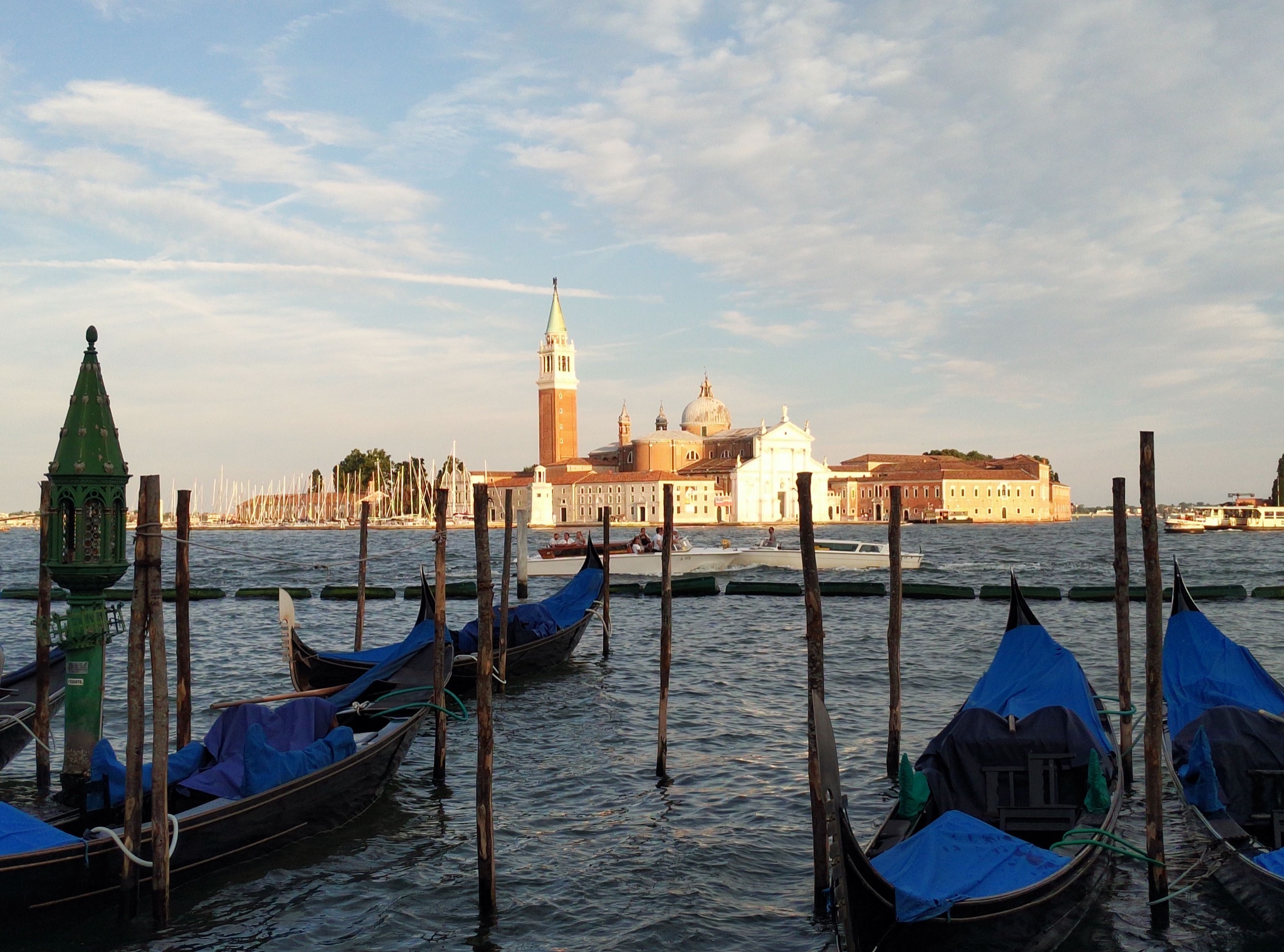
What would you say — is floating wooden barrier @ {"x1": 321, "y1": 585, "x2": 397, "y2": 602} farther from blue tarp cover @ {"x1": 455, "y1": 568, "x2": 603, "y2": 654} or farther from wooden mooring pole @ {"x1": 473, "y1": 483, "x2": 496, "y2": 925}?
wooden mooring pole @ {"x1": 473, "y1": 483, "x2": 496, "y2": 925}

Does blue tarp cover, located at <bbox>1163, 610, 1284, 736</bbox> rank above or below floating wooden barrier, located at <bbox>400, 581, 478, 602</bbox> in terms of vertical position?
above

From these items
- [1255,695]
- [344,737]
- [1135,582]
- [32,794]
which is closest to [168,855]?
[344,737]

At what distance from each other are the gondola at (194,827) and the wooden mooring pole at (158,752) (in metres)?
0.15

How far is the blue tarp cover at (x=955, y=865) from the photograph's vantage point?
156 inches

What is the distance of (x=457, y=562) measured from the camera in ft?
115

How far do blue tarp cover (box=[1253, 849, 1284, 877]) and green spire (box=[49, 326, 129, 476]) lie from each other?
5852mm

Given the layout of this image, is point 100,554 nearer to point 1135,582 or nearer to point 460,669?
point 460,669

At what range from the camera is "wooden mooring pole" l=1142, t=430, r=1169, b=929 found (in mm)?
4773

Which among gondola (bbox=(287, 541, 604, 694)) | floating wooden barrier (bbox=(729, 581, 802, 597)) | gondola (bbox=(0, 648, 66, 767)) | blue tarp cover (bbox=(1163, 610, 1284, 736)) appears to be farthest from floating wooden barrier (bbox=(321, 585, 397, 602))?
blue tarp cover (bbox=(1163, 610, 1284, 736))

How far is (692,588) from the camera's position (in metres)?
22.4

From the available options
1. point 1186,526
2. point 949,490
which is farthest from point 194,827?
point 949,490

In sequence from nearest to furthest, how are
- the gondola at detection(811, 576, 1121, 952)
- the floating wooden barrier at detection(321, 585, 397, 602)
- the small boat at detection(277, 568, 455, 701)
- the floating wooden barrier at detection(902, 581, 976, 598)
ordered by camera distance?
1. the gondola at detection(811, 576, 1121, 952)
2. the small boat at detection(277, 568, 455, 701)
3. the floating wooden barrier at detection(902, 581, 976, 598)
4. the floating wooden barrier at detection(321, 585, 397, 602)

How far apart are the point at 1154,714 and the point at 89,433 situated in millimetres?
5449

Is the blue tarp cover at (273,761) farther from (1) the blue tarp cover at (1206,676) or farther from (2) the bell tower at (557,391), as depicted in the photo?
(2) the bell tower at (557,391)
